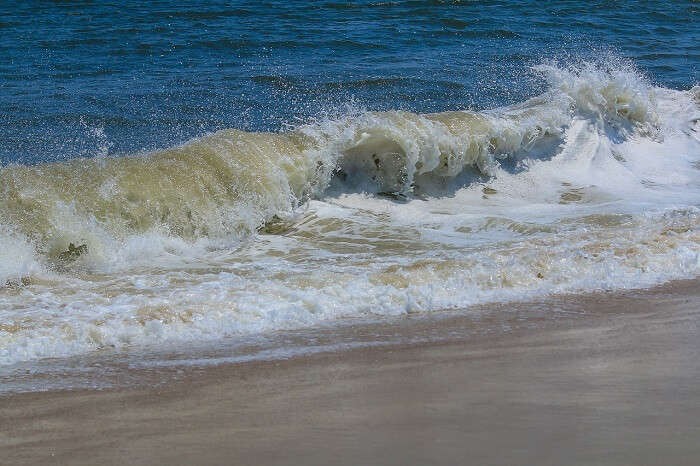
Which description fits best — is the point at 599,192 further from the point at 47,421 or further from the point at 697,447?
the point at 47,421

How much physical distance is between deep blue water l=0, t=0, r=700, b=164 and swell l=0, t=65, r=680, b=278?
1.90 m

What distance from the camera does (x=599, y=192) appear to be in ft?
29.5

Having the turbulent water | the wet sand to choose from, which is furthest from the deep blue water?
the wet sand

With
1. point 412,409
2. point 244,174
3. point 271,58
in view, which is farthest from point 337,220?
point 271,58

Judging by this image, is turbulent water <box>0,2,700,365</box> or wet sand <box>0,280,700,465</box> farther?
turbulent water <box>0,2,700,365</box>

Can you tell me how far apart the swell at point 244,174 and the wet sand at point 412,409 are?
103 inches

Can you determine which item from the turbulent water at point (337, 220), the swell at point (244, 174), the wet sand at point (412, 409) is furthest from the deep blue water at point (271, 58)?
Answer: the wet sand at point (412, 409)

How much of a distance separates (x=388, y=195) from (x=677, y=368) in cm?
435

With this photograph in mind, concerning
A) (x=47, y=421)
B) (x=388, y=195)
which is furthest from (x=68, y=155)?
(x=47, y=421)

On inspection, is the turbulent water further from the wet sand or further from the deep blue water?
the wet sand

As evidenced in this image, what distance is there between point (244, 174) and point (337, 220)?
0.86 meters

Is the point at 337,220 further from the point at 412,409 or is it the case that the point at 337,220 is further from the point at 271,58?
the point at 271,58

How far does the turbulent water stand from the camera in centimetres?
Result: 534

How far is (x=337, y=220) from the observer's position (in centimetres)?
766
